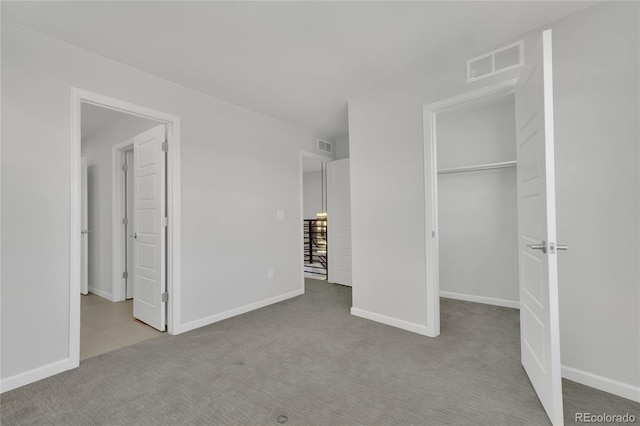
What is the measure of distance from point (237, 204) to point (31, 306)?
6.63 ft

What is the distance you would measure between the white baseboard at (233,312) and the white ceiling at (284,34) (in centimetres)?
251

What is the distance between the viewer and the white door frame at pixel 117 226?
432cm

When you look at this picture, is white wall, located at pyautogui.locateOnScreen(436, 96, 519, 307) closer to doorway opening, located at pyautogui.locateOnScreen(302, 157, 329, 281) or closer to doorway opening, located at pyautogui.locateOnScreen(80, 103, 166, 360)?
doorway opening, located at pyautogui.locateOnScreen(302, 157, 329, 281)

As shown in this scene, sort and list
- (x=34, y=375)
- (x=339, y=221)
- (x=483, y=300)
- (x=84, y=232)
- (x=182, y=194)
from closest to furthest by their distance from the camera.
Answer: (x=34, y=375)
(x=182, y=194)
(x=483, y=300)
(x=84, y=232)
(x=339, y=221)

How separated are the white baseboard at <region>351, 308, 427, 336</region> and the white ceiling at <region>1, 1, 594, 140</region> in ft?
8.14

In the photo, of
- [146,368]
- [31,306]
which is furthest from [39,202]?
[146,368]

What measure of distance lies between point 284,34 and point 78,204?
2.11 m

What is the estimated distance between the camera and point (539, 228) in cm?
170

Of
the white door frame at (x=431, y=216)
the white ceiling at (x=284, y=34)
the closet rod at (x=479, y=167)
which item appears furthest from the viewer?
the closet rod at (x=479, y=167)

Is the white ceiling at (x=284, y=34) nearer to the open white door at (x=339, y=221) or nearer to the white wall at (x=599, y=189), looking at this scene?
the white wall at (x=599, y=189)

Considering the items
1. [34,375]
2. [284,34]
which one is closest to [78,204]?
[34,375]

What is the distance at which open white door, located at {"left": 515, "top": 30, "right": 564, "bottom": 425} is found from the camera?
5.05 feet
